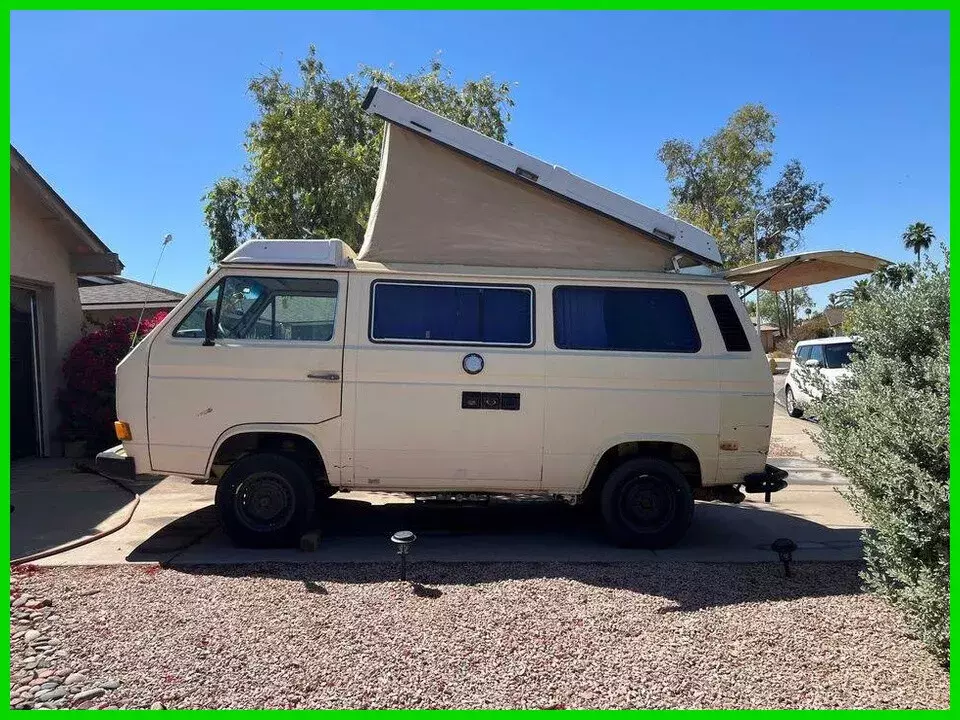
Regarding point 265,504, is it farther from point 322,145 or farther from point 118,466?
point 322,145

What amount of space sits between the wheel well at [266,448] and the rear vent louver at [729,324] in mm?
3443

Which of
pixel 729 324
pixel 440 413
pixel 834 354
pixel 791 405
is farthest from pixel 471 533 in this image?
pixel 791 405

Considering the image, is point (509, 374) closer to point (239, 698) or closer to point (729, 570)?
point (729, 570)

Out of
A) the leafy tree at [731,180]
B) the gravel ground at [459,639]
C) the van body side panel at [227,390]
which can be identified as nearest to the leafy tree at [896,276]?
the gravel ground at [459,639]

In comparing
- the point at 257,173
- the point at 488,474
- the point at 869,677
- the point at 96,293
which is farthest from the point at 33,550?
the point at 96,293

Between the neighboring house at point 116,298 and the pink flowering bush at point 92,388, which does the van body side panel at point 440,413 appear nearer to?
the pink flowering bush at point 92,388

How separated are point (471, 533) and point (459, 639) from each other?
7.49ft

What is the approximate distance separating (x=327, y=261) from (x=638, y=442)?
2.94 m

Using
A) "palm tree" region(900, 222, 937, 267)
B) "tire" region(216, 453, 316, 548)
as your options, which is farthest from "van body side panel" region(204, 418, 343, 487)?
"palm tree" region(900, 222, 937, 267)

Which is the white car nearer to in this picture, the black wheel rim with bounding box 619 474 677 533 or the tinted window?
the black wheel rim with bounding box 619 474 677 533

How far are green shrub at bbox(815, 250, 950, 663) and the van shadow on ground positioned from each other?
1.08 meters

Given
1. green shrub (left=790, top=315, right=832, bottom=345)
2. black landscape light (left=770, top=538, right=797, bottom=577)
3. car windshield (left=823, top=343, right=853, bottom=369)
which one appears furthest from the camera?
green shrub (left=790, top=315, right=832, bottom=345)

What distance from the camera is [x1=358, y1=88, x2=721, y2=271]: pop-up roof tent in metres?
5.43

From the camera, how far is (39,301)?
9594mm
